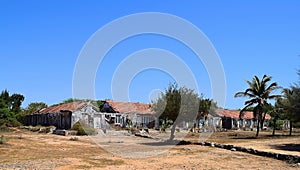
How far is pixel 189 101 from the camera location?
1249 inches

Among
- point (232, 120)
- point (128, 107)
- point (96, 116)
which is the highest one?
point (128, 107)

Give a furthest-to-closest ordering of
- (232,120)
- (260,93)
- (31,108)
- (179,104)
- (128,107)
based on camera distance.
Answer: (31,108) → (232,120) → (128,107) → (260,93) → (179,104)

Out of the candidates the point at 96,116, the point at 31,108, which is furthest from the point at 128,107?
the point at 31,108

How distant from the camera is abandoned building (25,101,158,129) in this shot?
49906 mm

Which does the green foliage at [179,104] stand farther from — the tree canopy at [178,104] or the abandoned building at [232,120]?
the abandoned building at [232,120]

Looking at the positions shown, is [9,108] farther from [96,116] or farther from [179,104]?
[179,104]

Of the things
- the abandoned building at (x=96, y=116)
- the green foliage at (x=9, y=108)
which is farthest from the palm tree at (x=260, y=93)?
the green foliage at (x=9, y=108)

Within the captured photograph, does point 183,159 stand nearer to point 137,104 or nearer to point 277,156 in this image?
point 277,156

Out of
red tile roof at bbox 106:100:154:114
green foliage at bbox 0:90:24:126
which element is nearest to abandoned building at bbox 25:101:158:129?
red tile roof at bbox 106:100:154:114

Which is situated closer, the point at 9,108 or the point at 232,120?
the point at 9,108

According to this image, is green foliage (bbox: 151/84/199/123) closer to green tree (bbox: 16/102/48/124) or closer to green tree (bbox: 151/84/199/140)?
green tree (bbox: 151/84/199/140)

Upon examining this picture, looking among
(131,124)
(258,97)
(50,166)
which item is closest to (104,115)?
(131,124)

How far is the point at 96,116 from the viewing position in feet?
171

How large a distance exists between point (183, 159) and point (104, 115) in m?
36.1
